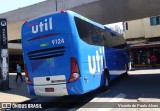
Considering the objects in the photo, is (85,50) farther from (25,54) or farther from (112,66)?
(112,66)

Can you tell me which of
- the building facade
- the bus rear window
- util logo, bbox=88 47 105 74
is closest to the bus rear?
the bus rear window

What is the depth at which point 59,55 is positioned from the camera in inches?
400

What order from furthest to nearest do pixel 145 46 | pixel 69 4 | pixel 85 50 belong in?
pixel 145 46 → pixel 69 4 → pixel 85 50

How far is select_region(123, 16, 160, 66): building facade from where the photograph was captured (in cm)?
3641

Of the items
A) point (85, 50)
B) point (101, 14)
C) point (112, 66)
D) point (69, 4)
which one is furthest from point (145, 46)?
point (85, 50)

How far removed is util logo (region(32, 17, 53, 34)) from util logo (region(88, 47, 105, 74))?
81.1 inches

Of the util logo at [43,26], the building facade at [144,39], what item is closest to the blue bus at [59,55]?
the util logo at [43,26]

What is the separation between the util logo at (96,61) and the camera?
11041 mm

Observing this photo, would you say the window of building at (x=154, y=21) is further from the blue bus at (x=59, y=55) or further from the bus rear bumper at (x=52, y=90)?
the bus rear bumper at (x=52, y=90)

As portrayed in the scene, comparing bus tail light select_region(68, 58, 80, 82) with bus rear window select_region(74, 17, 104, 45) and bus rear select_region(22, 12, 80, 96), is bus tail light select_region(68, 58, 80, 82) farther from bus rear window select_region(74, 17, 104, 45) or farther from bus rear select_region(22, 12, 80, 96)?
bus rear window select_region(74, 17, 104, 45)

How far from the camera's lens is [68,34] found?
9.97 metres

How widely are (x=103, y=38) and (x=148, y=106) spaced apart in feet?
18.6

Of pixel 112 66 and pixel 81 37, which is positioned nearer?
pixel 81 37

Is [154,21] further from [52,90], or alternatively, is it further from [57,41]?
[52,90]
